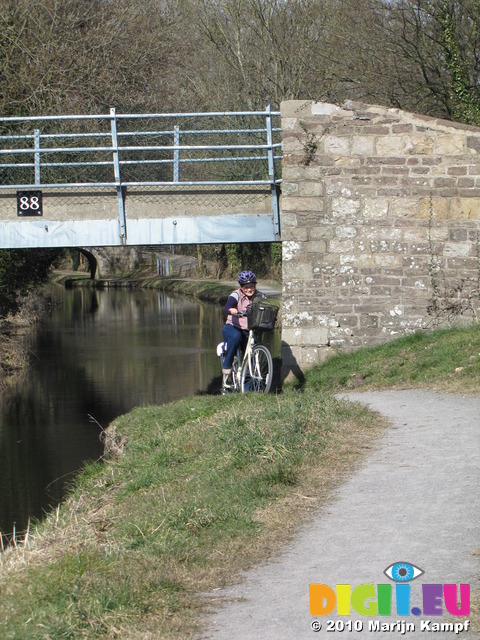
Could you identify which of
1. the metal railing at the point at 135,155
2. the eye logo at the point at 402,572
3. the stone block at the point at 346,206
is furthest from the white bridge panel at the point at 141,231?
the eye logo at the point at 402,572

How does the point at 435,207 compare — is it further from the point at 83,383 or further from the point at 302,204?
the point at 83,383

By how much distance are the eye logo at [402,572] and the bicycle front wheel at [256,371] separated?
6224 millimetres

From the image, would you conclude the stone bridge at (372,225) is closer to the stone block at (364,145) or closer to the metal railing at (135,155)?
the stone block at (364,145)

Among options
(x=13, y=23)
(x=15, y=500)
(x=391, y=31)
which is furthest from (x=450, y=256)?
(x=13, y=23)

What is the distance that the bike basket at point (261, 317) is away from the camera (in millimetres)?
11164

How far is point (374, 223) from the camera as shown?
13.2m

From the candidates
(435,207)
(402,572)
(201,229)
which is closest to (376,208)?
(435,207)

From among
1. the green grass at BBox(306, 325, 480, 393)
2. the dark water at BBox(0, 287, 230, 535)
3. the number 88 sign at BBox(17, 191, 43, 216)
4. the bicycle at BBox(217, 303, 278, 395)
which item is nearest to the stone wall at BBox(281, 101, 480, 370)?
the green grass at BBox(306, 325, 480, 393)

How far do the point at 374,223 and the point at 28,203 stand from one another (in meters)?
5.35

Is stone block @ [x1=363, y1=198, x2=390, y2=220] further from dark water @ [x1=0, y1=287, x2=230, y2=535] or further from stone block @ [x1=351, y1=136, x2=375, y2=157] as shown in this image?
dark water @ [x1=0, y1=287, x2=230, y2=535]

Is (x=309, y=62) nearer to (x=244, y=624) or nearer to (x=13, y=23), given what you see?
(x=13, y=23)

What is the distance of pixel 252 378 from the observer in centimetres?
1147

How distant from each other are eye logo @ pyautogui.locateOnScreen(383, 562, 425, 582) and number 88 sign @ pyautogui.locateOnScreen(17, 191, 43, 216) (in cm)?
1077

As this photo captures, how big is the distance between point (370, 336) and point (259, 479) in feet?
22.6
